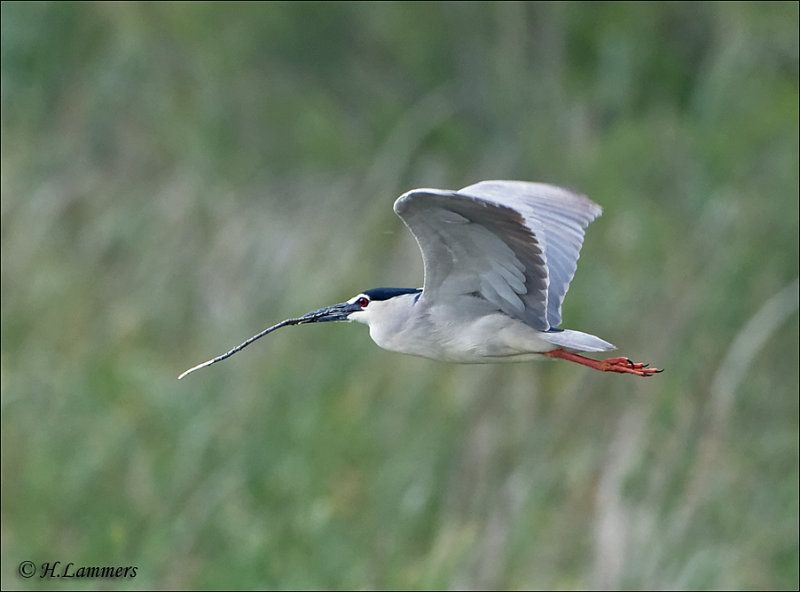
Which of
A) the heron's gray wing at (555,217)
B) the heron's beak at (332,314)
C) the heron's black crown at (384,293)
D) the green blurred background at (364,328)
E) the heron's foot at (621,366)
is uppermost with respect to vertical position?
the heron's gray wing at (555,217)

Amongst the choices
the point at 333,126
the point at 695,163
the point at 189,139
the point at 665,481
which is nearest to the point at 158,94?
the point at 189,139

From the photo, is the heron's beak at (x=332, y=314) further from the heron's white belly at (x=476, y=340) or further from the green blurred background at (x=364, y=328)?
the green blurred background at (x=364, y=328)

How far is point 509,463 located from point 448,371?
2.04 ft

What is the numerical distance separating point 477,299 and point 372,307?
14.9 inches

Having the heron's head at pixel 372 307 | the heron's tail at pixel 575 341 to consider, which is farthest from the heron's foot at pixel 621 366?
the heron's head at pixel 372 307

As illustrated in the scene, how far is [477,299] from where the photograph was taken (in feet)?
16.2

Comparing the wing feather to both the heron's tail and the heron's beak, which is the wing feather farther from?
the heron's beak

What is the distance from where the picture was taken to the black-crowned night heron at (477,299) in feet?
15.1

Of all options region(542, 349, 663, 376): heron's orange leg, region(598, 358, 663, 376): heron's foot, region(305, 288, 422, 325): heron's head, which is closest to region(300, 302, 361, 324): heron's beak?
region(305, 288, 422, 325): heron's head

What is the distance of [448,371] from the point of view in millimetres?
8742

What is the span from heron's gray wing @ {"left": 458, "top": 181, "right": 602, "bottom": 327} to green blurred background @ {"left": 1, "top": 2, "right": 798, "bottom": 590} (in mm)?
2483

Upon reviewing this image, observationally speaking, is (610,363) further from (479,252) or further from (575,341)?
(479,252)

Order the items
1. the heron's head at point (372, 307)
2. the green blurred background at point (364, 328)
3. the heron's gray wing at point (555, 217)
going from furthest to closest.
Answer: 1. the green blurred background at point (364, 328)
2. the heron's gray wing at point (555, 217)
3. the heron's head at point (372, 307)

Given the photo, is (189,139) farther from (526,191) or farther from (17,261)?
(526,191)
